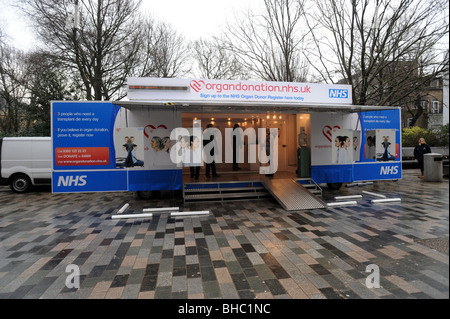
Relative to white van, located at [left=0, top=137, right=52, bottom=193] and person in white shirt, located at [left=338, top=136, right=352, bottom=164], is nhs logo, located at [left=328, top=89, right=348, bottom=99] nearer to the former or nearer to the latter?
person in white shirt, located at [left=338, top=136, right=352, bottom=164]

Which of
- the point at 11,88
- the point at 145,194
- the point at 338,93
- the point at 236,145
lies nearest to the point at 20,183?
the point at 145,194

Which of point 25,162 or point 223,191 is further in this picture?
point 25,162

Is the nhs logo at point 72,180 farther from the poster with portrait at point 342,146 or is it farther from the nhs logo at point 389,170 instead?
the nhs logo at point 389,170

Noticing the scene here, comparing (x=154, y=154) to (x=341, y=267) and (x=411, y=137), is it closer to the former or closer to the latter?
(x=341, y=267)

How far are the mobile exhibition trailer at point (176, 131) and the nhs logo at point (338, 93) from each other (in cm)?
3

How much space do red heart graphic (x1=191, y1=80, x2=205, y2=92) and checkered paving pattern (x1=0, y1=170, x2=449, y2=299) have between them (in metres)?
3.30

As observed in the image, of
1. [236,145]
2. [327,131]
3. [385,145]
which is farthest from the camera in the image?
[236,145]

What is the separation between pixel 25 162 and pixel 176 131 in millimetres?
7110

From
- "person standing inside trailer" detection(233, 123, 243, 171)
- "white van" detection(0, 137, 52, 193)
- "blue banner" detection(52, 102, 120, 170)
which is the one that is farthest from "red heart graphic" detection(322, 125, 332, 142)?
"white van" detection(0, 137, 52, 193)

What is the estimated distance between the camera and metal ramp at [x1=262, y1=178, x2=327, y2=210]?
287 inches

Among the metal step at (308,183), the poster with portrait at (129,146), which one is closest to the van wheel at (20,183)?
the poster with portrait at (129,146)

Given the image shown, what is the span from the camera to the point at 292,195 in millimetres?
7863

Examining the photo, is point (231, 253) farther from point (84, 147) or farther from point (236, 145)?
point (236, 145)

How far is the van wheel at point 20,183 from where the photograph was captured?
1082 cm
